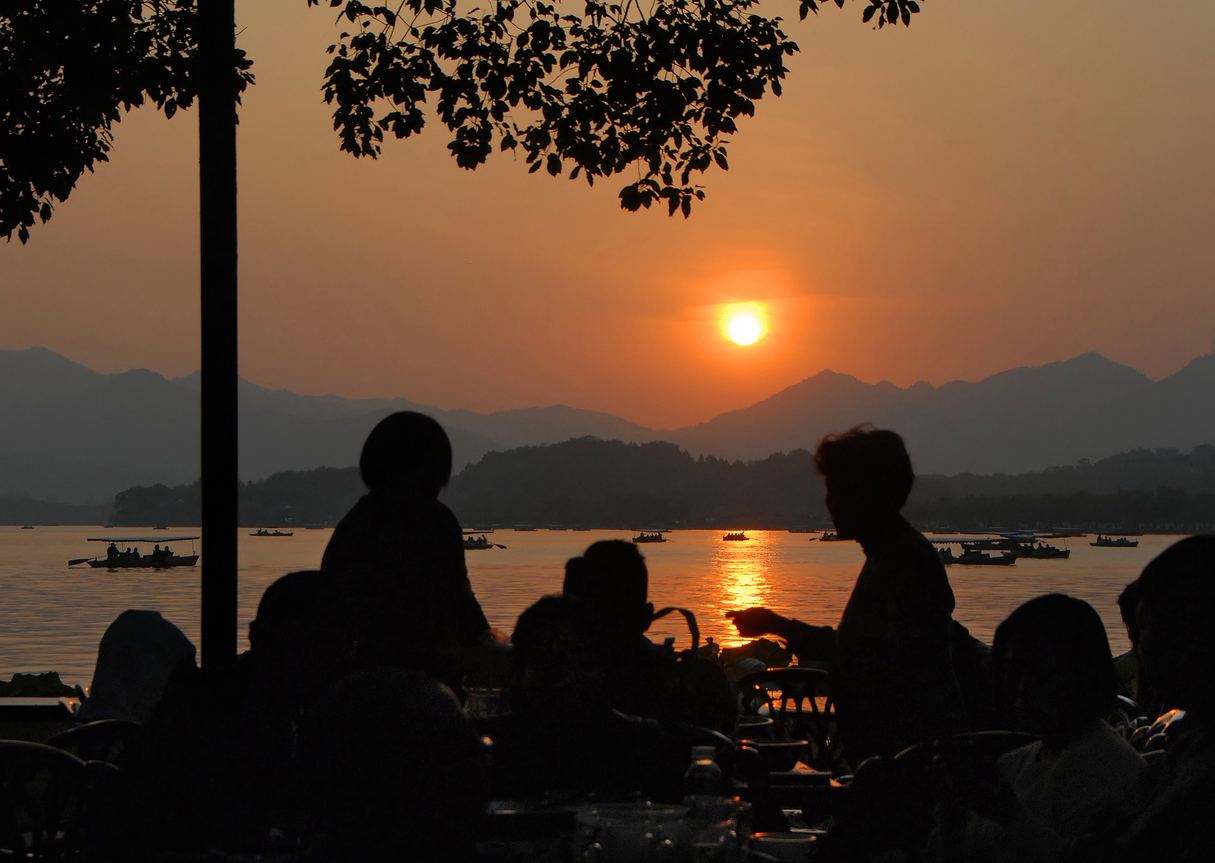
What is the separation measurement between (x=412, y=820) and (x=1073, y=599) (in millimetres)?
1672

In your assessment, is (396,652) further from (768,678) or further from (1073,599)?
(768,678)

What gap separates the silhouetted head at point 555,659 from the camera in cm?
323

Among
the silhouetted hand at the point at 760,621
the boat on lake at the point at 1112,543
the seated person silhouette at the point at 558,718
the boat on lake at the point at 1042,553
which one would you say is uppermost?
the silhouetted hand at the point at 760,621

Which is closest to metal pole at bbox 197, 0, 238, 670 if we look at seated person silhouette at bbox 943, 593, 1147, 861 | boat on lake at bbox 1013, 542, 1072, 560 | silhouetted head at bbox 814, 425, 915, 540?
silhouetted head at bbox 814, 425, 915, 540

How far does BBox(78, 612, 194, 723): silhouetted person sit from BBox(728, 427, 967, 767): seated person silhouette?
159 inches

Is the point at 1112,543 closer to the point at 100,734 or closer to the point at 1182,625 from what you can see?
the point at 100,734

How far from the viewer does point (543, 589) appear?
83750mm

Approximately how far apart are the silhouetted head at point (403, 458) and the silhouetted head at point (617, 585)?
2.08 feet

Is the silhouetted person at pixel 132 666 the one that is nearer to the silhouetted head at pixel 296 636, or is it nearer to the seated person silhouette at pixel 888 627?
the silhouetted head at pixel 296 636

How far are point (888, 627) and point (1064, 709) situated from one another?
0.65 meters

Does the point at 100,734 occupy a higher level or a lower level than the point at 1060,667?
lower

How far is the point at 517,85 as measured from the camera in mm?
8414

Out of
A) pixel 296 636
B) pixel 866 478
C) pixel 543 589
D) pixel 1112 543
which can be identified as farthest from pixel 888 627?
pixel 1112 543

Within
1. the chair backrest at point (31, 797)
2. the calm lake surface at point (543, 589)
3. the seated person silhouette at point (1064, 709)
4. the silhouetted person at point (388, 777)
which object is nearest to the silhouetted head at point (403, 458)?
the chair backrest at point (31, 797)
